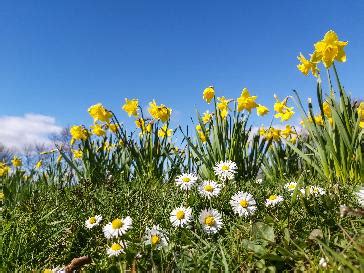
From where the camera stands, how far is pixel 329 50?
133 inches

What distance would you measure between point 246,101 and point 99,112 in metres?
1.81

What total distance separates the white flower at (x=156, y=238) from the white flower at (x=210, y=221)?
0.72 ft

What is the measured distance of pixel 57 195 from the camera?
10.2 ft

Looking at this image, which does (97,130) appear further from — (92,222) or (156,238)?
(156,238)

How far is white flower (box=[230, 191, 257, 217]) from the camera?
2064 mm

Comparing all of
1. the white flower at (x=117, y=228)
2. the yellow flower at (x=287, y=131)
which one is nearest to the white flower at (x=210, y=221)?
the white flower at (x=117, y=228)

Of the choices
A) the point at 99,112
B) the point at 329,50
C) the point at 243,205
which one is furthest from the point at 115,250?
the point at 99,112

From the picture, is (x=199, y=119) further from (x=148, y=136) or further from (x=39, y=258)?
(x=39, y=258)

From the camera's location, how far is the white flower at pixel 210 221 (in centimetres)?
192

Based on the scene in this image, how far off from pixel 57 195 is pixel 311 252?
218cm

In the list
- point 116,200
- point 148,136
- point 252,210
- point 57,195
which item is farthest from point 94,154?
point 252,210

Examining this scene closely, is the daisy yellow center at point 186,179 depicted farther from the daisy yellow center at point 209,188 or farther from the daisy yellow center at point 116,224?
the daisy yellow center at point 116,224

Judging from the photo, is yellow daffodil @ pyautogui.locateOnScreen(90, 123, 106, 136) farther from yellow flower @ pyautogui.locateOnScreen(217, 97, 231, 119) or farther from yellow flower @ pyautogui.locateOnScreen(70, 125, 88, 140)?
yellow flower @ pyautogui.locateOnScreen(217, 97, 231, 119)

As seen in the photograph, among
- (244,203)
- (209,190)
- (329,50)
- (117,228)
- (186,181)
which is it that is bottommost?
(117,228)
